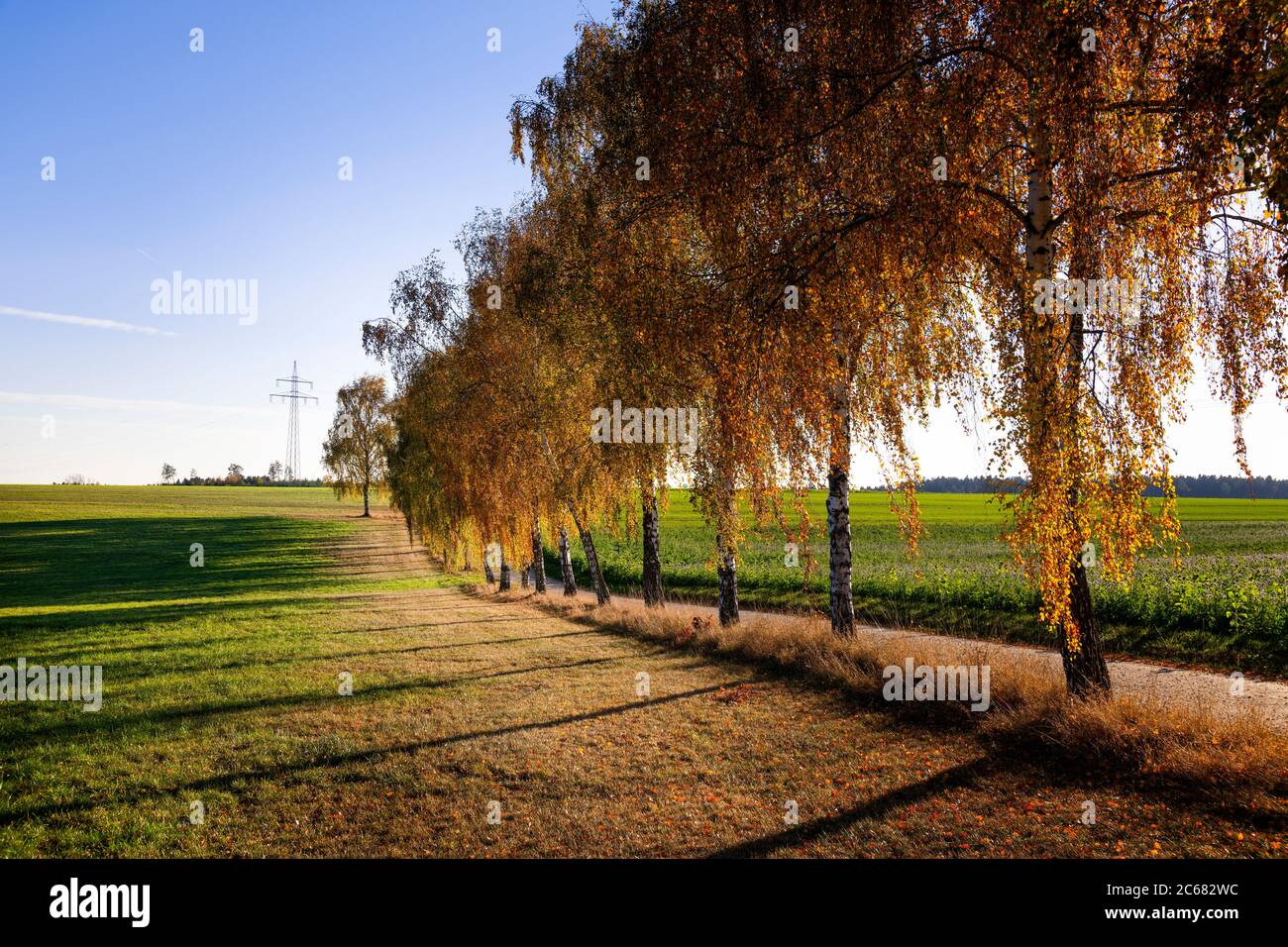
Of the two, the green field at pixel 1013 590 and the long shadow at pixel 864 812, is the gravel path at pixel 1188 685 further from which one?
the long shadow at pixel 864 812

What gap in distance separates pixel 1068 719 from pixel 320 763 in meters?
8.93

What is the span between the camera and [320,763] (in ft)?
27.0

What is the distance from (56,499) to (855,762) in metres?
102

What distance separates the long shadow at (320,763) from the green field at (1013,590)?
327cm

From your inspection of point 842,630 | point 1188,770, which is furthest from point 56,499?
point 1188,770

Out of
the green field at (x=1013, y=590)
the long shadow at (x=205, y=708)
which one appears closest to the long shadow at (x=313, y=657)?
the long shadow at (x=205, y=708)

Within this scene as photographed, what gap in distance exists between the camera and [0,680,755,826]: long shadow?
6.87 m

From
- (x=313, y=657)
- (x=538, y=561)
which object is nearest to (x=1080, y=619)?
(x=313, y=657)

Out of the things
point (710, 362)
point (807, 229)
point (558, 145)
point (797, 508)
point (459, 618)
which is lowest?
point (459, 618)

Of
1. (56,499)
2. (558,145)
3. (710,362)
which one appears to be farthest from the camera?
(56,499)

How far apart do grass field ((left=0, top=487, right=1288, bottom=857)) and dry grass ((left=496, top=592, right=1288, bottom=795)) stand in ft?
0.61

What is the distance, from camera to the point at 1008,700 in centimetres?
919

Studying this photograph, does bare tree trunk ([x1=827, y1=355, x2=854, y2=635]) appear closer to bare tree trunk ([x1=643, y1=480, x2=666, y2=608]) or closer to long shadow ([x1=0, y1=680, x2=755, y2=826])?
long shadow ([x1=0, y1=680, x2=755, y2=826])
